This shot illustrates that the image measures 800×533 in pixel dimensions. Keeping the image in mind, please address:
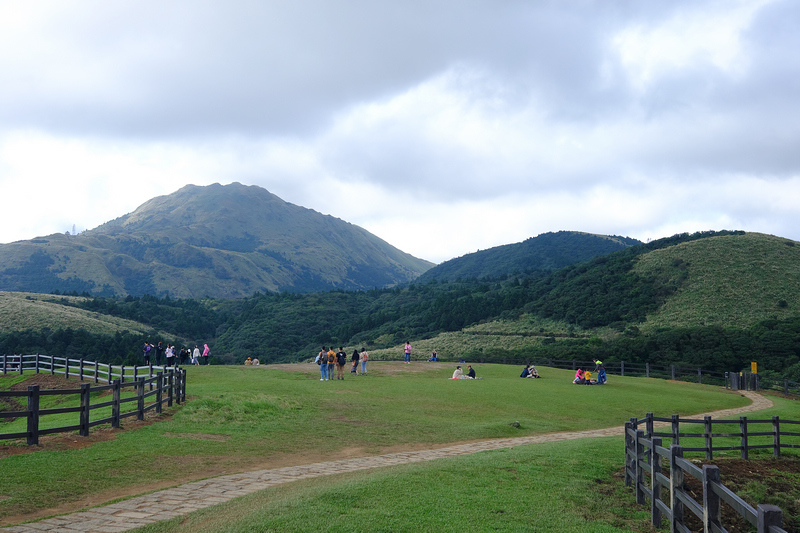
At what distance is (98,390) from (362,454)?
31.7 feet

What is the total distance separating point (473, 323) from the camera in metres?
102

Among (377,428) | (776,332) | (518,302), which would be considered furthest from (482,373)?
(518,302)

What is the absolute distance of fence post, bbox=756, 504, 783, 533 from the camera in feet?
15.1

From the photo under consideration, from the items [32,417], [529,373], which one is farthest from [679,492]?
[529,373]

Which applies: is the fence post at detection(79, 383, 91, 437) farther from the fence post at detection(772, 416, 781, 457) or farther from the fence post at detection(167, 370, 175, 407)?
the fence post at detection(772, 416, 781, 457)

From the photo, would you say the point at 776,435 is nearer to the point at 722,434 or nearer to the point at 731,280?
the point at 722,434

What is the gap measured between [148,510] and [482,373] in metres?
33.1

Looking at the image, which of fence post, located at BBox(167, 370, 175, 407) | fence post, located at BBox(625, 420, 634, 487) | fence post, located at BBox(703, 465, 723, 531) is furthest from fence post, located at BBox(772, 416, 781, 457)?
fence post, located at BBox(167, 370, 175, 407)

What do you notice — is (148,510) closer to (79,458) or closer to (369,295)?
(79,458)

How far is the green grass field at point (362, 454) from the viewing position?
8.10 m

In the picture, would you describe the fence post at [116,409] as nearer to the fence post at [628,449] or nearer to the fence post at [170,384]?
the fence post at [170,384]

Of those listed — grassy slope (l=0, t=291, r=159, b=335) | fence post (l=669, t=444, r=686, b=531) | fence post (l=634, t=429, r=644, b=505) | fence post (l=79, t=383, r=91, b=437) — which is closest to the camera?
fence post (l=669, t=444, r=686, b=531)

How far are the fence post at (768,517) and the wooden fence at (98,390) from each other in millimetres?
13586

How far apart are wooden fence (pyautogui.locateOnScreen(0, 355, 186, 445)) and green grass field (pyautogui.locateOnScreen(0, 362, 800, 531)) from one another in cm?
62
